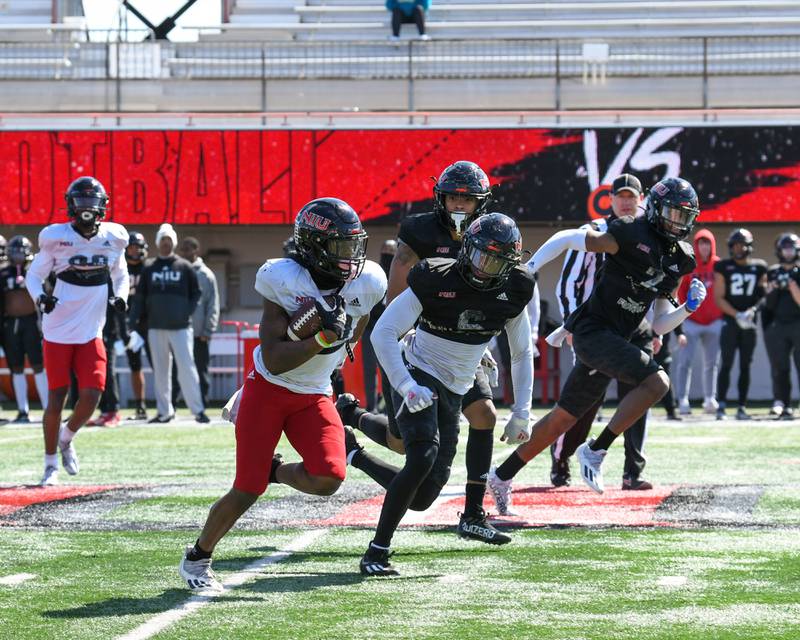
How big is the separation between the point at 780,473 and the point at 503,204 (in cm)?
888

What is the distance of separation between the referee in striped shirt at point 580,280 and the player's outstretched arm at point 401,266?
2072mm

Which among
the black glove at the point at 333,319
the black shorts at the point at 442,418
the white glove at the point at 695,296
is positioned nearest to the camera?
the black glove at the point at 333,319

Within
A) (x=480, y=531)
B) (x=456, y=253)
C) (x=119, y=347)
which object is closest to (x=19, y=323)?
(x=119, y=347)

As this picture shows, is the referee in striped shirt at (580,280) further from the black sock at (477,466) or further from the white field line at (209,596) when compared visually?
the white field line at (209,596)

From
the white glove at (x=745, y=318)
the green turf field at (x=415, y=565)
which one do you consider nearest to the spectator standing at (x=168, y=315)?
A: the green turf field at (x=415, y=565)

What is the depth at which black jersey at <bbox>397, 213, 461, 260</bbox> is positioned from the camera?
A: 6.78 m

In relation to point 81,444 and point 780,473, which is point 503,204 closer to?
point 81,444

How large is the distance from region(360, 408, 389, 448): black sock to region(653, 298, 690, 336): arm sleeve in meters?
1.98

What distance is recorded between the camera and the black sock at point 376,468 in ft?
21.2

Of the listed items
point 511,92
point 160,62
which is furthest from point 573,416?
point 160,62

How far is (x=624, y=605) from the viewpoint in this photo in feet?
16.6

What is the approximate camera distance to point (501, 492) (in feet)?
24.6

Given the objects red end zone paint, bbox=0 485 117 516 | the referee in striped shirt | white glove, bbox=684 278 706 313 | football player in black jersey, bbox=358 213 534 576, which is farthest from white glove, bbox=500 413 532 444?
red end zone paint, bbox=0 485 117 516

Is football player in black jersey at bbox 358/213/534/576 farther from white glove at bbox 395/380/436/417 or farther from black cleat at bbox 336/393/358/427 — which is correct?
black cleat at bbox 336/393/358/427
